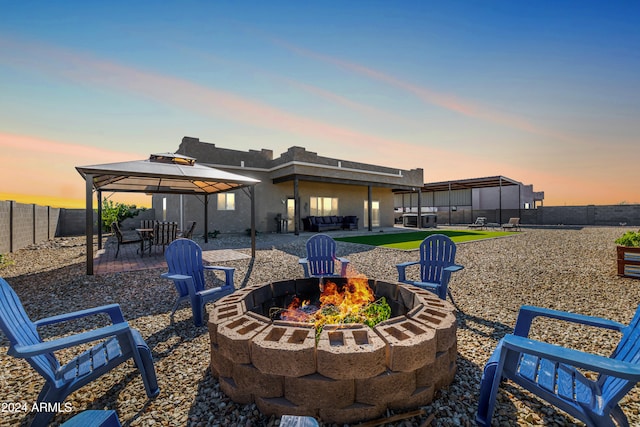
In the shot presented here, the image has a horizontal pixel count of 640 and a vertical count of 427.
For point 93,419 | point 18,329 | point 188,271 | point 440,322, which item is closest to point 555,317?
point 440,322

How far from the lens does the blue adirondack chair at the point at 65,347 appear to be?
1.49 meters

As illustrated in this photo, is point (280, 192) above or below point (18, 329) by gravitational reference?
above

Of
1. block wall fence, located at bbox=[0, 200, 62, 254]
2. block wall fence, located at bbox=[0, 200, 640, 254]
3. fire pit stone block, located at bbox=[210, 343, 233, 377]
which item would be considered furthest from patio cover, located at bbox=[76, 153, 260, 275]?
fire pit stone block, located at bbox=[210, 343, 233, 377]

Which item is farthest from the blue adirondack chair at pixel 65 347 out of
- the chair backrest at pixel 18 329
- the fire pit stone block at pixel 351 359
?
the fire pit stone block at pixel 351 359

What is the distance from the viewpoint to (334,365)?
150 cm

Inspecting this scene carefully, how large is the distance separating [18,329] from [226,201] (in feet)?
39.6

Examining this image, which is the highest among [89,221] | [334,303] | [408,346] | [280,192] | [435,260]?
[280,192]

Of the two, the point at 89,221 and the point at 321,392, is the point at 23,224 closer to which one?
the point at 89,221

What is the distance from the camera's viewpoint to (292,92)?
745 cm

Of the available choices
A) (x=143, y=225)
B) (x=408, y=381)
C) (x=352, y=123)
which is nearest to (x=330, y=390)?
(x=408, y=381)

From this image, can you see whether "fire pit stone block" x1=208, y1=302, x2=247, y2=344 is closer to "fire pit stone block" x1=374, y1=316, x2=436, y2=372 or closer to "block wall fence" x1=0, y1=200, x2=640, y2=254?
"fire pit stone block" x1=374, y1=316, x2=436, y2=372

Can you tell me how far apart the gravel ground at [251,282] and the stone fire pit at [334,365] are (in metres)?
0.14

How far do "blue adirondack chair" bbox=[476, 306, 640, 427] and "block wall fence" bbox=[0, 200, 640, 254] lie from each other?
1139cm

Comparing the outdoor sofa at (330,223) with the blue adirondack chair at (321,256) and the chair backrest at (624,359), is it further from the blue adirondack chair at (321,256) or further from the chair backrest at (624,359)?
the chair backrest at (624,359)
